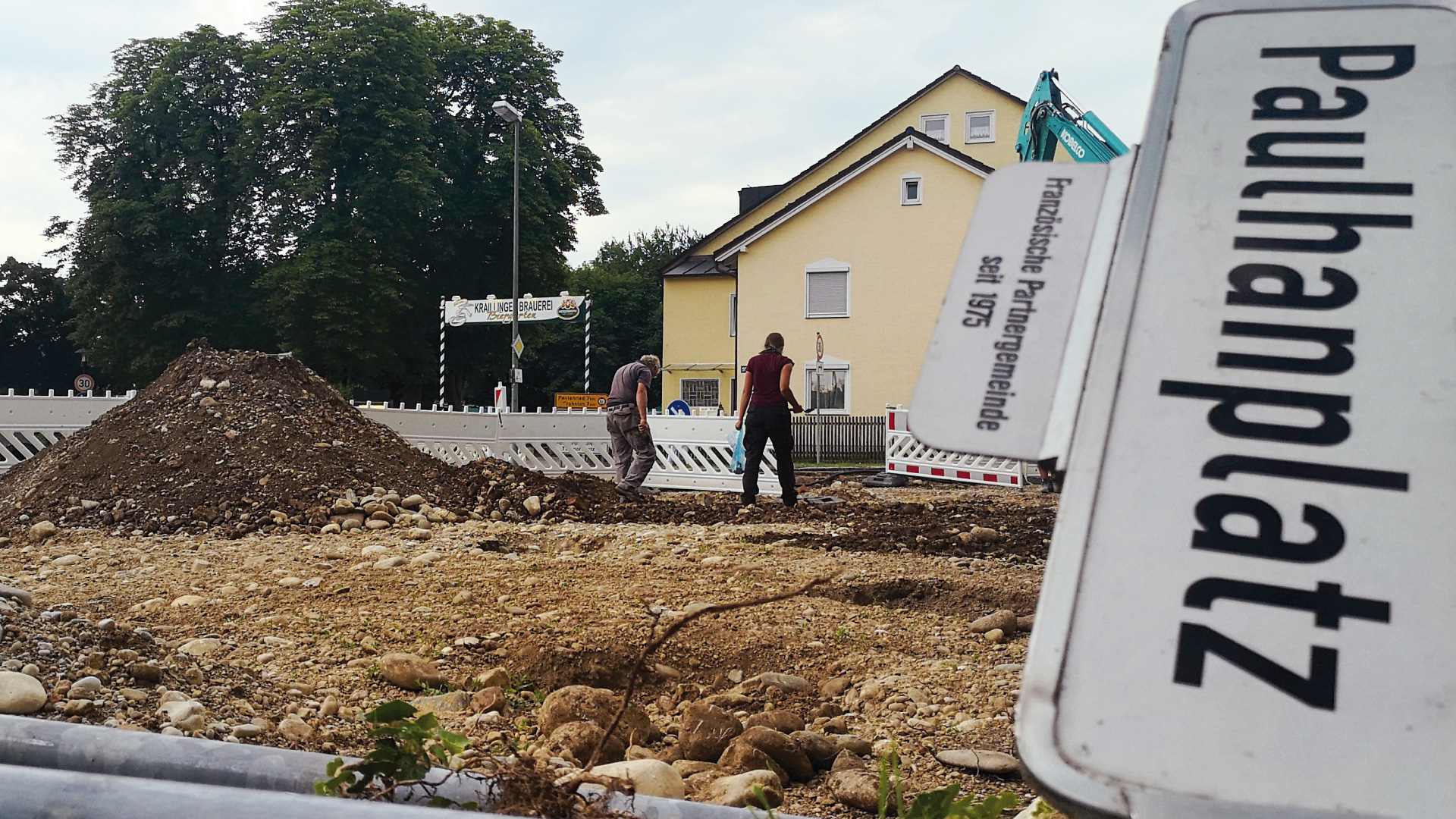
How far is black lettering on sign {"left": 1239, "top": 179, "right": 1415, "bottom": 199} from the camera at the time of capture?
1.34 meters

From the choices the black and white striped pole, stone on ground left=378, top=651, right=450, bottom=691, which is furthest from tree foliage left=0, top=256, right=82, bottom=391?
stone on ground left=378, top=651, right=450, bottom=691

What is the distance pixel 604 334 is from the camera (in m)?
59.6

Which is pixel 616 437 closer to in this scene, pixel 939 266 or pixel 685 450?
pixel 685 450

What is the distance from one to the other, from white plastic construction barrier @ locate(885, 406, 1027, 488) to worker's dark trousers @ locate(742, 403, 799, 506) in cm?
416

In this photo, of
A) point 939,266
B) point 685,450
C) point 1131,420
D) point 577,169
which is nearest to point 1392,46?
point 1131,420

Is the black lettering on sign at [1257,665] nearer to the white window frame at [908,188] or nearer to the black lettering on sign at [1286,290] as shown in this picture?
the black lettering on sign at [1286,290]

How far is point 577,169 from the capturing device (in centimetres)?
4128

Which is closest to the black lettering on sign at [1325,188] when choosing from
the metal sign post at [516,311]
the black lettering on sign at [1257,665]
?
the black lettering on sign at [1257,665]

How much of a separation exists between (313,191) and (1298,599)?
35.7 meters

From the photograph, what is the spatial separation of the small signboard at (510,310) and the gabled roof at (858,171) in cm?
520

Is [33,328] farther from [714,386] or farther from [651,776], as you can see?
[651,776]

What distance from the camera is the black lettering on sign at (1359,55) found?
1445mm

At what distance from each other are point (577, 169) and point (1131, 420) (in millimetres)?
41550

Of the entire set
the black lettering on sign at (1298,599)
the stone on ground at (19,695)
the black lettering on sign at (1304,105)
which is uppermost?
the black lettering on sign at (1304,105)
